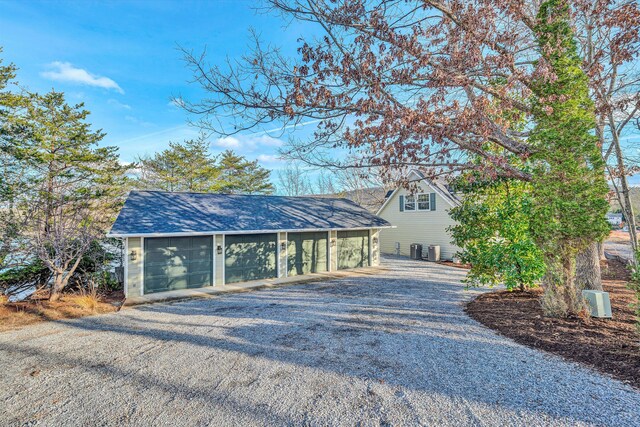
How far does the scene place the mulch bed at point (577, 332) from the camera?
430cm

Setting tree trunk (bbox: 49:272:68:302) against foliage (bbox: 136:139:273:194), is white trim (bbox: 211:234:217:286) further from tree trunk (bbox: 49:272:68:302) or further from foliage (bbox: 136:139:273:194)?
foliage (bbox: 136:139:273:194)

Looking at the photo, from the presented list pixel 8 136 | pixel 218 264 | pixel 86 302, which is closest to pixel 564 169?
pixel 218 264

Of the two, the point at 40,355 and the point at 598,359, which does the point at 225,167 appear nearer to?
the point at 40,355

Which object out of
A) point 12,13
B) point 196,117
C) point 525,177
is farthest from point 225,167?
point 525,177

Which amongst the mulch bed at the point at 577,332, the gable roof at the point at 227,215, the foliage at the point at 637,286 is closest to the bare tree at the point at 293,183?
the gable roof at the point at 227,215

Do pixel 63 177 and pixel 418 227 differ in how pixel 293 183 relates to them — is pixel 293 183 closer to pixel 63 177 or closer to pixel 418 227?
pixel 418 227

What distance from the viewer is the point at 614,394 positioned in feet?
11.6

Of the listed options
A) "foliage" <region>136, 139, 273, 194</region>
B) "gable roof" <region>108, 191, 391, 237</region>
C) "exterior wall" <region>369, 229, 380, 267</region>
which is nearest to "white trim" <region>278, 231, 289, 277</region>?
"gable roof" <region>108, 191, 391, 237</region>

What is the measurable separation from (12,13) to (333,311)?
11.3m

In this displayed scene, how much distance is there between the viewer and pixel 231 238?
1185cm

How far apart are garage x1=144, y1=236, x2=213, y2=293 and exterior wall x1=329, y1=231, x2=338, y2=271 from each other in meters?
5.49

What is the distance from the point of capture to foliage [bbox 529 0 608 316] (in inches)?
242

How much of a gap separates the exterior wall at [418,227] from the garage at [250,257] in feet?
31.2

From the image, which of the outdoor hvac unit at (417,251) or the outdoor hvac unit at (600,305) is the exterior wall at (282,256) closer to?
the outdoor hvac unit at (417,251)
